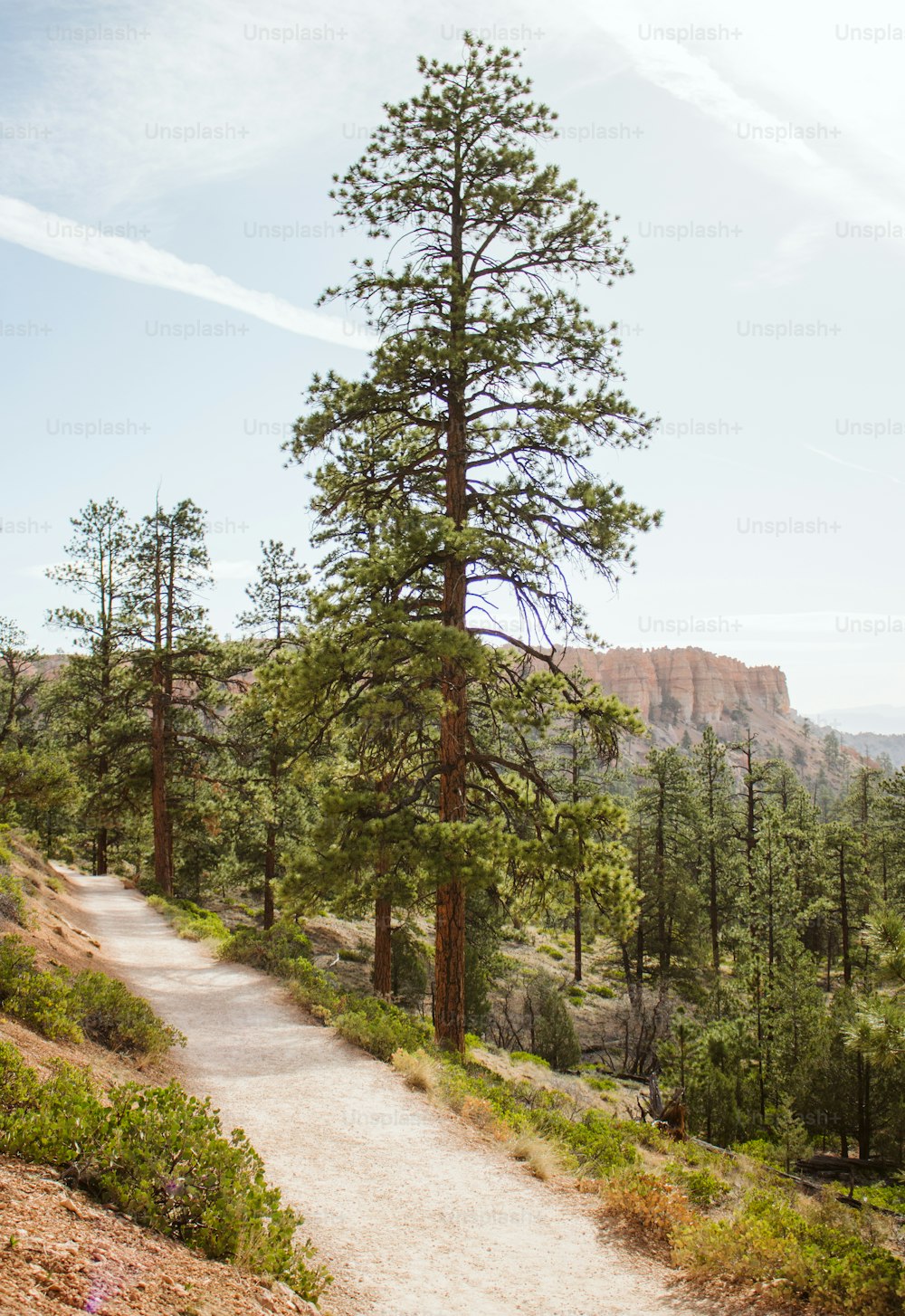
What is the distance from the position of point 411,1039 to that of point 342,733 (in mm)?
4433

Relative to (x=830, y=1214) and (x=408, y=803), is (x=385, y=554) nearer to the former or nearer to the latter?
Answer: (x=408, y=803)

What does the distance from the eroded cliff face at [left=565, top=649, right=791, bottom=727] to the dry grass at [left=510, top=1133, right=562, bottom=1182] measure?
172m

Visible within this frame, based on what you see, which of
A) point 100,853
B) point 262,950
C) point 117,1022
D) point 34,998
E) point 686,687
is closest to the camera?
point 34,998

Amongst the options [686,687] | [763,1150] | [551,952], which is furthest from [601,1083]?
[686,687]

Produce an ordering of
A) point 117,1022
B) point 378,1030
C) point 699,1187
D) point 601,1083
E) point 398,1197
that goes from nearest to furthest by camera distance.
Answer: point 398,1197 < point 699,1187 < point 117,1022 < point 378,1030 < point 601,1083

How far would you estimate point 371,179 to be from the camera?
36.6 feet

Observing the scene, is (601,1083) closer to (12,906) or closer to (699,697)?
(12,906)

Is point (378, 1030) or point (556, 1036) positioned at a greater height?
point (378, 1030)

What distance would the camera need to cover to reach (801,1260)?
200 inches

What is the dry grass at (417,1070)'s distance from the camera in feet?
28.2

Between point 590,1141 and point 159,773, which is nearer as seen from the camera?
point 590,1141

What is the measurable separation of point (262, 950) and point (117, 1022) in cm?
640

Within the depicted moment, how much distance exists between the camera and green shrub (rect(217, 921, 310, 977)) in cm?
1427

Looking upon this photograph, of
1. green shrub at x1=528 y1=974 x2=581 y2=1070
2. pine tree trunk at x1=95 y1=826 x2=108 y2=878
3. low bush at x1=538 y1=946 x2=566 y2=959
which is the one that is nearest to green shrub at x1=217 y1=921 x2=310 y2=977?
green shrub at x1=528 y1=974 x2=581 y2=1070
